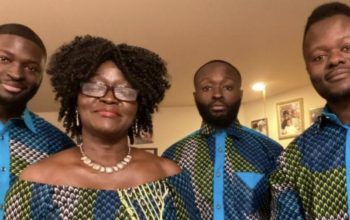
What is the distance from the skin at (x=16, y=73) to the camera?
1639mm

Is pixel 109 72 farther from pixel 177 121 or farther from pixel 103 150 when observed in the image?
pixel 177 121

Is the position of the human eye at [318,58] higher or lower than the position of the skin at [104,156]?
higher

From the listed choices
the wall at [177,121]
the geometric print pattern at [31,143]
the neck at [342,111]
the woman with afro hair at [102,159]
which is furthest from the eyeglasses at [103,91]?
the wall at [177,121]

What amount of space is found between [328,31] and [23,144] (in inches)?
46.4

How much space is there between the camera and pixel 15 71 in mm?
1637

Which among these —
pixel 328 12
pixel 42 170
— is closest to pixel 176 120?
pixel 328 12

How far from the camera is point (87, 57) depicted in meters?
1.35

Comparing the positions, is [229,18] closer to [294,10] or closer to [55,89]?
[294,10]

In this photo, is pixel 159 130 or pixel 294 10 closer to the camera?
pixel 294 10

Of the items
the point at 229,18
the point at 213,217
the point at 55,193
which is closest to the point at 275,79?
the point at 229,18

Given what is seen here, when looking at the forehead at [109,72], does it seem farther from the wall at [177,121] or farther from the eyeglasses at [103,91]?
the wall at [177,121]

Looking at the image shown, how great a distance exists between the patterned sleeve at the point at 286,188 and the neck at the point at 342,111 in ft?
0.63

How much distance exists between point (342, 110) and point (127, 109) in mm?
750

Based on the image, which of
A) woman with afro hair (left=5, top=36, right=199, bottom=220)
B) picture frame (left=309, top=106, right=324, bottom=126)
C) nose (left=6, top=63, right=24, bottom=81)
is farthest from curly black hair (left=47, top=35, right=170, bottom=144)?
picture frame (left=309, top=106, right=324, bottom=126)
